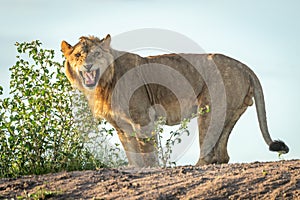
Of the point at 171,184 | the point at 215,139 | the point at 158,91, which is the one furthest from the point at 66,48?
the point at 171,184

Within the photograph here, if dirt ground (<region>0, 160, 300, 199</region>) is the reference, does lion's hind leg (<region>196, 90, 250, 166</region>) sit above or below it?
above

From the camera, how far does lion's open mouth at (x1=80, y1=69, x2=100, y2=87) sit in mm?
8984

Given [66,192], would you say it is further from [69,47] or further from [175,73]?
[175,73]

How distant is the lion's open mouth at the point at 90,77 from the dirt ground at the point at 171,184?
2.14 meters

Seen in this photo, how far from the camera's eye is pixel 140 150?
30.0 ft

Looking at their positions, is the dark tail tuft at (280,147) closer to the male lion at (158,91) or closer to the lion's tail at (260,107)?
the male lion at (158,91)

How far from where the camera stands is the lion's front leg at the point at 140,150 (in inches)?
354

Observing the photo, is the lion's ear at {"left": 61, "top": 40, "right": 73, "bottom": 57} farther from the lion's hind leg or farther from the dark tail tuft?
the dark tail tuft

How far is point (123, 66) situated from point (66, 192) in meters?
3.48

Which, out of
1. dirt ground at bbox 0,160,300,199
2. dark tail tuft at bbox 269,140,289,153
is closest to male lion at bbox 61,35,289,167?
dark tail tuft at bbox 269,140,289,153

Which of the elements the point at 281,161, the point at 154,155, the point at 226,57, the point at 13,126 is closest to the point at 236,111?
the point at 226,57

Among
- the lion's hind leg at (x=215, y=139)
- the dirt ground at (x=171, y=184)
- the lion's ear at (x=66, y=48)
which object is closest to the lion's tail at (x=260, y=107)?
the lion's hind leg at (x=215, y=139)

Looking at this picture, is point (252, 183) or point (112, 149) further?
point (112, 149)

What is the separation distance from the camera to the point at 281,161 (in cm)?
736
